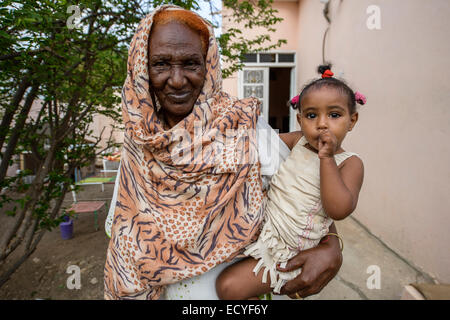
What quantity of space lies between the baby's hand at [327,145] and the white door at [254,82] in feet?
20.8

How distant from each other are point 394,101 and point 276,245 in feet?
10.8

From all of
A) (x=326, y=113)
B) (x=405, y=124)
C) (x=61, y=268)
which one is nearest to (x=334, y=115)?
(x=326, y=113)

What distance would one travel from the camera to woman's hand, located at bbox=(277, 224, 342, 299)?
1163 mm

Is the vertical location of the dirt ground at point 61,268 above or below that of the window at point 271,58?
below

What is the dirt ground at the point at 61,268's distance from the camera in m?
2.98

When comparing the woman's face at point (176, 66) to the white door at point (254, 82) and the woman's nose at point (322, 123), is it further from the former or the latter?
the white door at point (254, 82)

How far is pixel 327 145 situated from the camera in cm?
114

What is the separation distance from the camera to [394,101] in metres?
3.45

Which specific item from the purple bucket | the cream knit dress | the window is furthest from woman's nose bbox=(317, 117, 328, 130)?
the window

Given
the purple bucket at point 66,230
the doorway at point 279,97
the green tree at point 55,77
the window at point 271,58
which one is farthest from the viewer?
the doorway at point 279,97

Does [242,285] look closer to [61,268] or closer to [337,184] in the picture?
[337,184]

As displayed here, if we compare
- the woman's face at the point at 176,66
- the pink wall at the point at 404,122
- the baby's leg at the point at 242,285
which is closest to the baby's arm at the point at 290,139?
the woman's face at the point at 176,66
